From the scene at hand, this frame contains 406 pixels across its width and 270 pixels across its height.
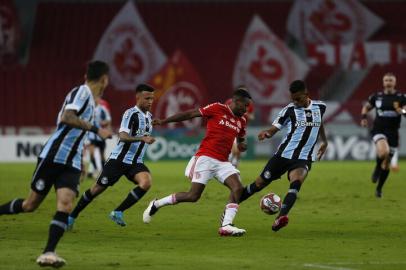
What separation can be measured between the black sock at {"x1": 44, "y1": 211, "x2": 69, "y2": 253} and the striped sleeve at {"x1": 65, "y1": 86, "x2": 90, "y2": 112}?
1046 mm

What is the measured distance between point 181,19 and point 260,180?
34885 mm

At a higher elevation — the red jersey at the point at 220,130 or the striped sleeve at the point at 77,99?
the striped sleeve at the point at 77,99

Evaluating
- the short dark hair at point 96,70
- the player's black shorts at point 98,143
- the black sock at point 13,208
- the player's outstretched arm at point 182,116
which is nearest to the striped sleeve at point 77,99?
the short dark hair at point 96,70

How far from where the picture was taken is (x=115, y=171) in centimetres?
1383

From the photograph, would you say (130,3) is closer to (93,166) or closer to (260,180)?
(93,166)

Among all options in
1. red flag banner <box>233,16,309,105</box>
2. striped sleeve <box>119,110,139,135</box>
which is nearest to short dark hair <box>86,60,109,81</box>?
striped sleeve <box>119,110,139,135</box>

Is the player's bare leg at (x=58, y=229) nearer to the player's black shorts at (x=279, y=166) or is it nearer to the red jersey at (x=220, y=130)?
the red jersey at (x=220, y=130)

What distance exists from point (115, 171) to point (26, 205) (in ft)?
11.4

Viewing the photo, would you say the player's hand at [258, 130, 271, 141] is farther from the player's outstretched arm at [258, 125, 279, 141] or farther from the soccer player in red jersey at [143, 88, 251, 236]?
→ the soccer player in red jersey at [143, 88, 251, 236]

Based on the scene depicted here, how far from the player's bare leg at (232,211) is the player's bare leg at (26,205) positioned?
310 centimetres

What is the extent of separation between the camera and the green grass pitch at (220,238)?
10172 millimetres

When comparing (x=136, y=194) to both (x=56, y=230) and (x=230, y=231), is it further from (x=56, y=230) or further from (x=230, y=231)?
(x=56, y=230)

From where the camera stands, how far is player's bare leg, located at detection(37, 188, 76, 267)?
920 centimetres

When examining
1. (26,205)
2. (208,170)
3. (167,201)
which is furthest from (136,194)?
(26,205)
